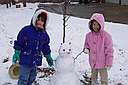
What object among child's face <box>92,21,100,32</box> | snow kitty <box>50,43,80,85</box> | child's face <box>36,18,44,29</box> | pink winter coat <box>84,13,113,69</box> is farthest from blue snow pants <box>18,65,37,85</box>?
child's face <box>92,21,100,32</box>

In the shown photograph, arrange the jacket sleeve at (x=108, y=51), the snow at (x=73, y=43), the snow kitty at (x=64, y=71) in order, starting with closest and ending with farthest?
1. the snow kitty at (x=64, y=71)
2. the jacket sleeve at (x=108, y=51)
3. the snow at (x=73, y=43)

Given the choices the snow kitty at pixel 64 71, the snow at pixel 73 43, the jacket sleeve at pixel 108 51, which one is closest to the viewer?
the snow kitty at pixel 64 71

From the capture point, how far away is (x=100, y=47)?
5.46 m

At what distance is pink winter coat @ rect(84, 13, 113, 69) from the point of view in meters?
5.40

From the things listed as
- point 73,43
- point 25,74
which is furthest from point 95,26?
point 73,43

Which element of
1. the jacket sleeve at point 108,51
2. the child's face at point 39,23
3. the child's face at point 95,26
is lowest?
the jacket sleeve at point 108,51

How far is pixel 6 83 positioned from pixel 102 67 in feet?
5.49

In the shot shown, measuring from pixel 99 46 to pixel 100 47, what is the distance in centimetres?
2

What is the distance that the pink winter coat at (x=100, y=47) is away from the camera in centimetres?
540

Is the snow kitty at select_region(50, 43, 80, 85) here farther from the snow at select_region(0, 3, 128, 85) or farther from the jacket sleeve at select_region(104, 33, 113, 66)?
the snow at select_region(0, 3, 128, 85)

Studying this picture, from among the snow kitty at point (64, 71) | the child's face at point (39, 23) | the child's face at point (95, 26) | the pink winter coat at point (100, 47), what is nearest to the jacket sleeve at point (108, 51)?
the pink winter coat at point (100, 47)

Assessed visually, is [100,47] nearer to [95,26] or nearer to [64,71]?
[95,26]

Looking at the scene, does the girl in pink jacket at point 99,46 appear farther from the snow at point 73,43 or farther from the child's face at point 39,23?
the snow at point 73,43

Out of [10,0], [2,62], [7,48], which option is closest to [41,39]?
[2,62]
